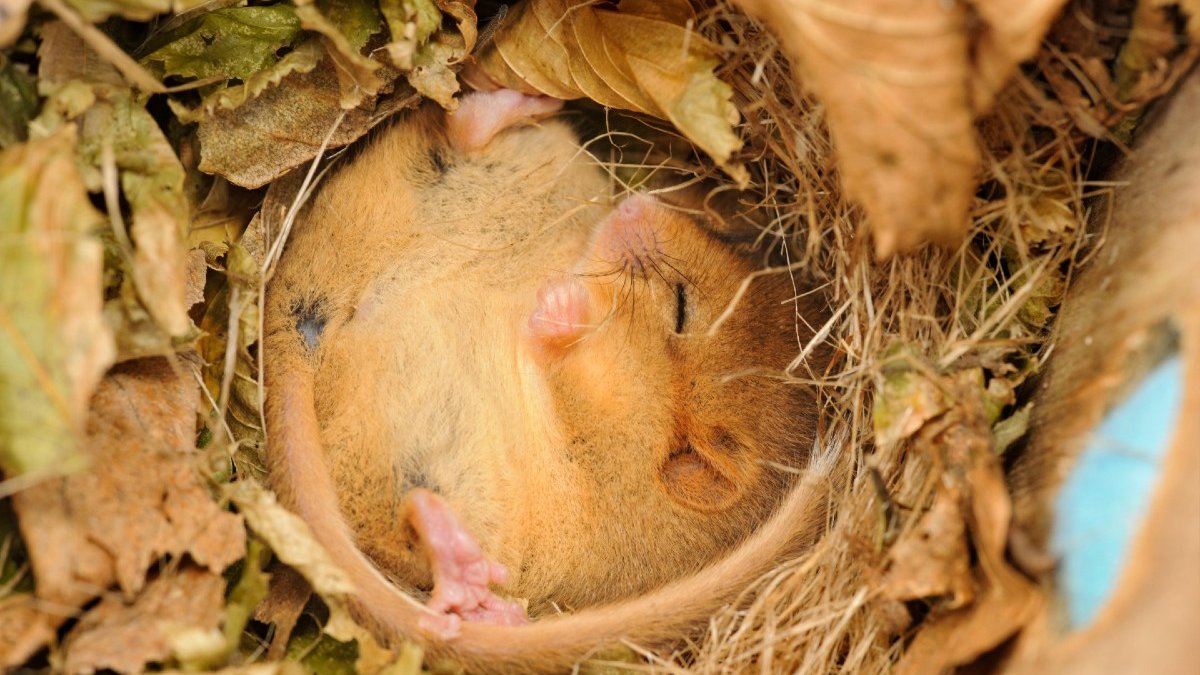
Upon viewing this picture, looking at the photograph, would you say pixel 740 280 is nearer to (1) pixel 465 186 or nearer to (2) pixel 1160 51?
(1) pixel 465 186

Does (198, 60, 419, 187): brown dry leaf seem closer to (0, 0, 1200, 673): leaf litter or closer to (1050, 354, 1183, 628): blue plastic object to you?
(0, 0, 1200, 673): leaf litter

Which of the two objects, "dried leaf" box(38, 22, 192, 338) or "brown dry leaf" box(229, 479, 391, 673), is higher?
"dried leaf" box(38, 22, 192, 338)

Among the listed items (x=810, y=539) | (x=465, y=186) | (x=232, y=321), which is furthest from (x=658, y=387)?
(x=232, y=321)

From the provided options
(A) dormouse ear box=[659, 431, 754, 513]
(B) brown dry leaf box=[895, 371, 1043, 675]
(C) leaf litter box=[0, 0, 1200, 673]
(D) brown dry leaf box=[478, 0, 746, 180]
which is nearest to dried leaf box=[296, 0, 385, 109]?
(C) leaf litter box=[0, 0, 1200, 673]

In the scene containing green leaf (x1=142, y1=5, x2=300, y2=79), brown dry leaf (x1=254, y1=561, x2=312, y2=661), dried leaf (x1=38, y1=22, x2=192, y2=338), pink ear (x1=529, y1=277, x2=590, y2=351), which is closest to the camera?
dried leaf (x1=38, y1=22, x2=192, y2=338)

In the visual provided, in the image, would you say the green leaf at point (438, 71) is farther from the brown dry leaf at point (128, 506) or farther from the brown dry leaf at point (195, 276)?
the brown dry leaf at point (128, 506)

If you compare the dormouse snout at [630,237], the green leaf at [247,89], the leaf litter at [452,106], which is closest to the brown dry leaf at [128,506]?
the leaf litter at [452,106]
